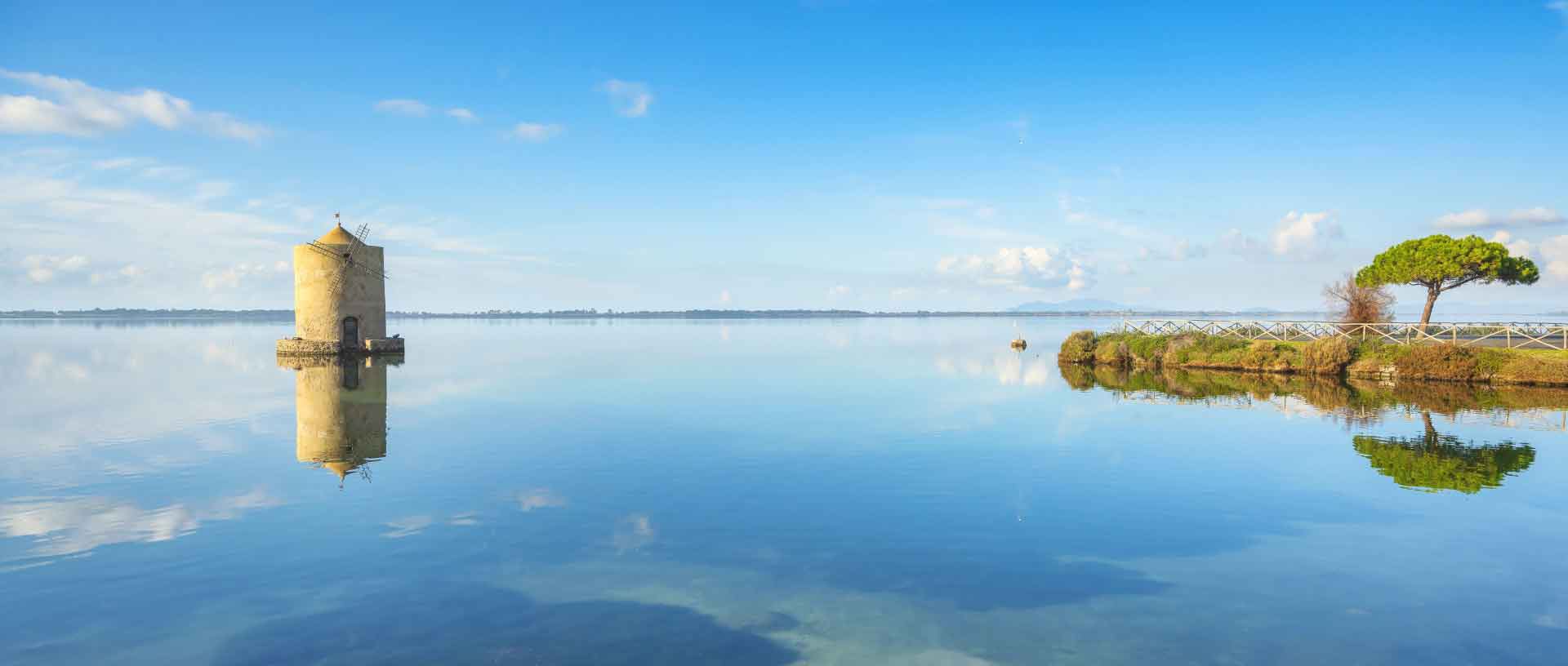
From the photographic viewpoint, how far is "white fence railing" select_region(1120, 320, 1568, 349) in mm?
35781

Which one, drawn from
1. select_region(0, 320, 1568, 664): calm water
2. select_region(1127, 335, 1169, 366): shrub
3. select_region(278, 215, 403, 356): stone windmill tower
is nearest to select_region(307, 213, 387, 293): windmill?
select_region(278, 215, 403, 356): stone windmill tower

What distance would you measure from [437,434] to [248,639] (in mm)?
12296

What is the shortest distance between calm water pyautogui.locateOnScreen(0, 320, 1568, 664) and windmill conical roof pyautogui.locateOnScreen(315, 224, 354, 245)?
21234 mm

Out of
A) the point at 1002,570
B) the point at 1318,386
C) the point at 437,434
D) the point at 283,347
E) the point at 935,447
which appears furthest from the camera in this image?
the point at 283,347

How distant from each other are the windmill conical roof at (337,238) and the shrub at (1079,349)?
3987 centimetres

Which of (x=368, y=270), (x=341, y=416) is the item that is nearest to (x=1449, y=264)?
(x=341, y=416)

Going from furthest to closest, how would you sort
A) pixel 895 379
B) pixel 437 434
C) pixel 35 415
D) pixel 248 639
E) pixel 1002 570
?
pixel 895 379, pixel 35 415, pixel 437 434, pixel 1002 570, pixel 248 639

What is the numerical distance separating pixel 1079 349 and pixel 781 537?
38.6 m

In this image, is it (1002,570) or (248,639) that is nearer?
(248,639)

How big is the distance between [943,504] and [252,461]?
13.1 m

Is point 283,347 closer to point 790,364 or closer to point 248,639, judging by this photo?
point 790,364

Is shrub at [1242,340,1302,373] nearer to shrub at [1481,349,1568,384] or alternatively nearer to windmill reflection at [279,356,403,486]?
shrub at [1481,349,1568,384]

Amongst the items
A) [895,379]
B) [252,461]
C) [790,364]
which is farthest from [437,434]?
[790,364]

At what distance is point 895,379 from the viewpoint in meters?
35.5
